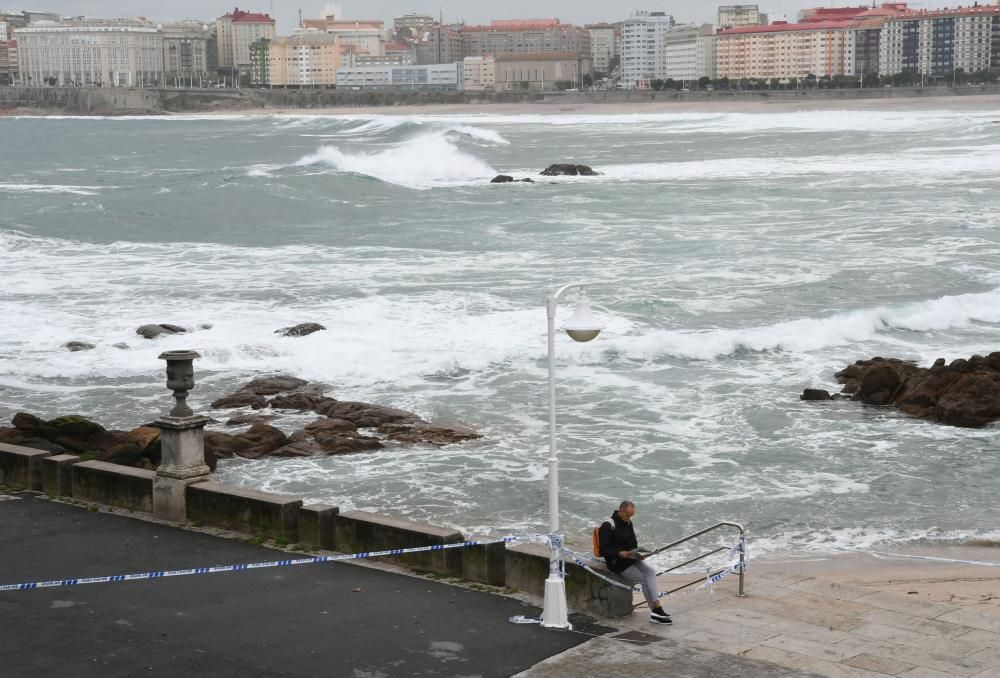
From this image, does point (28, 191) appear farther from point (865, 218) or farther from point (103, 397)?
point (103, 397)

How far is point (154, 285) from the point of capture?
34031 millimetres

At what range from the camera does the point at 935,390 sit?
21.1 meters

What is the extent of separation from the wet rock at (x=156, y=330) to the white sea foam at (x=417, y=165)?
40.3 meters

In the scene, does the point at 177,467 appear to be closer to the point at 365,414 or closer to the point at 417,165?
the point at 365,414

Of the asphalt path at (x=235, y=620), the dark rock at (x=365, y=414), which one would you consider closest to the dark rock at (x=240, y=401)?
the dark rock at (x=365, y=414)

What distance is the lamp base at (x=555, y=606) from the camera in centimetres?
1046

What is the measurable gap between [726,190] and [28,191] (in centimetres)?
3136

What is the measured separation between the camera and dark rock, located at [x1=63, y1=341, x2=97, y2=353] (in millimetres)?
25828

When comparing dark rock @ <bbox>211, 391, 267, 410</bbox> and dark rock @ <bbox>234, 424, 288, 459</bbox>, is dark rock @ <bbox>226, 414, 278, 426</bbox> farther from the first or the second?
dark rock @ <bbox>234, 424, 288, 459</bbox>

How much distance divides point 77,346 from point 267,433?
27.3ft

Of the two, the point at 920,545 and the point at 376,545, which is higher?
the point at 376,545

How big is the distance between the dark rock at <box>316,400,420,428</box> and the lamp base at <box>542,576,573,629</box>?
32.8 feet

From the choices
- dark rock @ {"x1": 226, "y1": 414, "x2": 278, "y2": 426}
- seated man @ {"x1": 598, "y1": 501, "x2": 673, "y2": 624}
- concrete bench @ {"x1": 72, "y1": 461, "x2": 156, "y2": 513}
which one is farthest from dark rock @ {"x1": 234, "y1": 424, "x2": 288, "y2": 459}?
seated man @ {"x1": 598, "y1": 501, "x2": 673, "y2": 624}

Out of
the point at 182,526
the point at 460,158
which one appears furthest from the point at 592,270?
the point at 460,158
